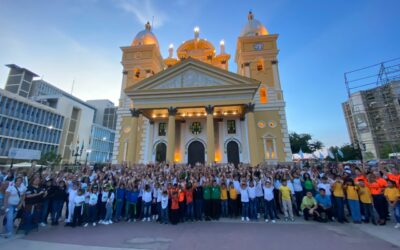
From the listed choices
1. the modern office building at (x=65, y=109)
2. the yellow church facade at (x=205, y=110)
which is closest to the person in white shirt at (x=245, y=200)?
the yellow church facade at (x=205, y=110)

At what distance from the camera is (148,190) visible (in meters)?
8.00

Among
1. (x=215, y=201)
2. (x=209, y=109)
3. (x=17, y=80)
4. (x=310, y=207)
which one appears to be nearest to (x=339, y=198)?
(x=310, y=207)

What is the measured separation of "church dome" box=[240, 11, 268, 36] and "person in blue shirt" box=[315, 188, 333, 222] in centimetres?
2458

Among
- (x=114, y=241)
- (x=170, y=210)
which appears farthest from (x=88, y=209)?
(x=170, y=210)

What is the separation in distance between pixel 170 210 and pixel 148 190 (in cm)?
139

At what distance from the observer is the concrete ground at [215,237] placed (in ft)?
16.2

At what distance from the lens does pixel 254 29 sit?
26.0 metres

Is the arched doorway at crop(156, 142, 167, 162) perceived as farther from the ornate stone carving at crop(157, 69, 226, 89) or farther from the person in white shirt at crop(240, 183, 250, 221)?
the person in white shirt at crop(240, 183, 250, 221)

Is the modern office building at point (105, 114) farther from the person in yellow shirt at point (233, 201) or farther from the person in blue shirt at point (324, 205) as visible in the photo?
the person in blue shirt at point (324, 205)

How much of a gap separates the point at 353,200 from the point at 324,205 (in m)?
1.08

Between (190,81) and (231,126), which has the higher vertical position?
(190,81)

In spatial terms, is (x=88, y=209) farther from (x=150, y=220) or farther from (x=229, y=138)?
(x=229, y=138)

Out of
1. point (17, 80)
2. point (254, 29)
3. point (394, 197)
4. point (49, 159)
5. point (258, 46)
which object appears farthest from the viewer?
point (17, 80)

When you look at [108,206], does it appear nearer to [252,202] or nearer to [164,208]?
[164,208]
